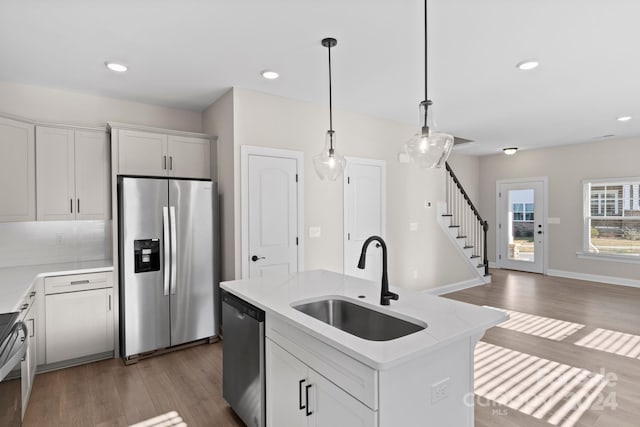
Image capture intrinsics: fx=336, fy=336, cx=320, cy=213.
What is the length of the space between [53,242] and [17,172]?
32.3 inches

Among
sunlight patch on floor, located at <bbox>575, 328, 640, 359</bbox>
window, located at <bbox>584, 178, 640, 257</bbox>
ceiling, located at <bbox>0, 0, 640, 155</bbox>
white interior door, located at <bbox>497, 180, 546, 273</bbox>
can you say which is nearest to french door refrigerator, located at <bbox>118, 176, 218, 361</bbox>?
ceiling, located at <bbox>0, 0, 640, 155</bbox>

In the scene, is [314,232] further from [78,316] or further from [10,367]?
[10,367]

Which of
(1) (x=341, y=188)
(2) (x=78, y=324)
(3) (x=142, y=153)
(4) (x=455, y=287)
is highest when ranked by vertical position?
(3) (x=142, y=153)

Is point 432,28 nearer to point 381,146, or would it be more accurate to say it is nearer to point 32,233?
point 381,146

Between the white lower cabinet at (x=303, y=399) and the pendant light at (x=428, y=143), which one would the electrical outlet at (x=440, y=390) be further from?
the pendant light at (x=428, y=143)

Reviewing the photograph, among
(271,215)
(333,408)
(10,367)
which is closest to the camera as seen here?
(333,408)

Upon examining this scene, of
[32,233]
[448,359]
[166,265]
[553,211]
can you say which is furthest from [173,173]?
[553,211]

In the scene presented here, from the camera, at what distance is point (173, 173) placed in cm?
379

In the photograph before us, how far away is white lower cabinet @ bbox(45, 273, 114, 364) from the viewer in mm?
3035

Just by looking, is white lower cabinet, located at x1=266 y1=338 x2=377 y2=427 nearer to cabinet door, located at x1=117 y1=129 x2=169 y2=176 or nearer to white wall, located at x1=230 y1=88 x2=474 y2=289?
white wall, located at x1=230 y1=88 x2=474 y2=289

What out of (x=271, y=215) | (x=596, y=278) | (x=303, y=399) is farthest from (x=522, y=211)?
(x=303, y=399)

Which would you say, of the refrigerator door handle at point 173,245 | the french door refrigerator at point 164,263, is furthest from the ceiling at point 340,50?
the refrigerator door handle at point 173,245

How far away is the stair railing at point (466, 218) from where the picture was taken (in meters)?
6.22

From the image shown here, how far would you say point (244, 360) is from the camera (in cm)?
218
